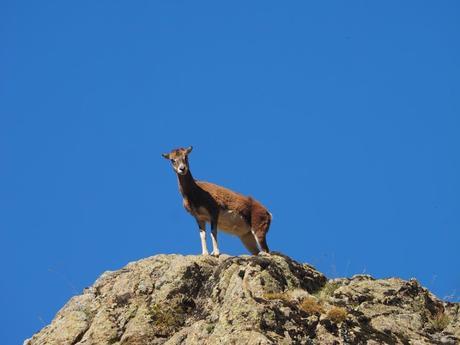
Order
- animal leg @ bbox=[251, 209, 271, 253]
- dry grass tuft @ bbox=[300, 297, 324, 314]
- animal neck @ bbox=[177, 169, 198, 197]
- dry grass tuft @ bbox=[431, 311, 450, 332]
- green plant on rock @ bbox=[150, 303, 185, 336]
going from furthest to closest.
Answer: animal leg @ bbox=[251, 209, 271, 253], animal neck @ bbox=[177, 169, 198, 197], dry grass tuft @ bbox=[431, 311, 450, 332], green plant on rock @ bbox=[150, 303, 185, 336], dry grass tuft @ bbox=[300, 297, 324, 314]

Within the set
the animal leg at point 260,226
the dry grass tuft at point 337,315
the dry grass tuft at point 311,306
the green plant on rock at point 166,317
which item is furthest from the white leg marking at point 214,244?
the dry grass tuft at point 337,315

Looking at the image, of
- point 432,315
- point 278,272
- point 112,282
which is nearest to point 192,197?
point 112,282

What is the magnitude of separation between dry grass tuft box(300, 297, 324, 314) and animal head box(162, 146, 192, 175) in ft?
29.9

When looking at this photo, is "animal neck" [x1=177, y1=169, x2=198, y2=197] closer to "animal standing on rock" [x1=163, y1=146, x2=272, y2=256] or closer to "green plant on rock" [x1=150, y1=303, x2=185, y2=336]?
"animal standing on rock" [x1=163, y1=146, x2=272, y2=256]

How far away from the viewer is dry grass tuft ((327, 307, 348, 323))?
15.2 metres

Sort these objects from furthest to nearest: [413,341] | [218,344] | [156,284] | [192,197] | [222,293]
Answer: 1. [192,197]
2. [156,284]
3. [222,293]
4. [413,341]
5. [218,344]

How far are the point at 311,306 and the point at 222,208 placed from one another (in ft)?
29.7

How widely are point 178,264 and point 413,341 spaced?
5.62 metres

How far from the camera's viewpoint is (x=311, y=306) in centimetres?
1558

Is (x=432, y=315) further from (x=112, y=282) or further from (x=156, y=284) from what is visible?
(x=112, y=282)

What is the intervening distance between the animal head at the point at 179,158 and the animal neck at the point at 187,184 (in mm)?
254

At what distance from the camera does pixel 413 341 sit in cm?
1545

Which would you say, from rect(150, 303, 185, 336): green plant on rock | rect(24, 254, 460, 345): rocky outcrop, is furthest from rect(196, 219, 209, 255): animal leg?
rect(150, 303, 185, 336): green plant on rock

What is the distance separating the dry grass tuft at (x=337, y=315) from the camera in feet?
49.9
